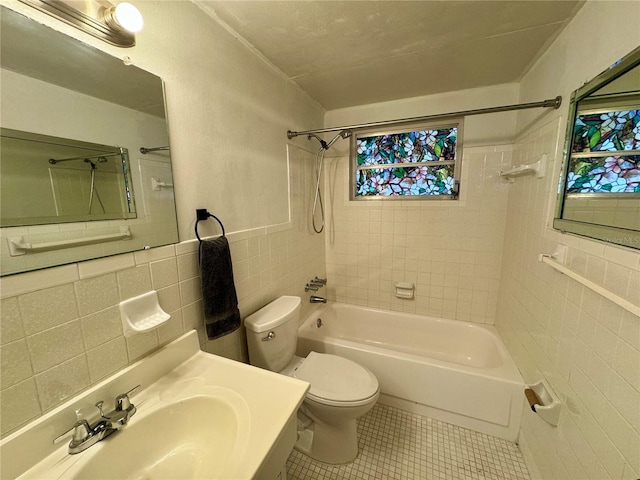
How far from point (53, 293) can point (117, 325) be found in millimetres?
211

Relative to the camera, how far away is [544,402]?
1.21 m

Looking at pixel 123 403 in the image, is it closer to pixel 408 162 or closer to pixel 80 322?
pixel 80 322

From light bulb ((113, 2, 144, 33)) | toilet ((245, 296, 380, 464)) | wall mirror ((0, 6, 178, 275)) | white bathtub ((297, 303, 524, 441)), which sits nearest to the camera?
wall mirror ((0, 6, 178, 275))

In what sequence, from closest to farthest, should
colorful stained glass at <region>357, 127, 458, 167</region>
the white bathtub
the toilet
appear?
the toilet
the white bathtub
colorful stained glass at <region>357, 127, 458, 167</region>

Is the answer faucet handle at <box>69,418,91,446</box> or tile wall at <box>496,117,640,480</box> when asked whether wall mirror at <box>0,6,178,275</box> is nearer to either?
faucet handle at <box>69,418,91,446</box>

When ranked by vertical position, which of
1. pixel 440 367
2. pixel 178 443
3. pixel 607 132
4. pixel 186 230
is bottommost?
pixel 440 367

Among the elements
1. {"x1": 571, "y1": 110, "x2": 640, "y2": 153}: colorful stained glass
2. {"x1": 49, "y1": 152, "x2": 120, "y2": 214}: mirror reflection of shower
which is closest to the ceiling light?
{"x1": 49, "y1": 152, "x2": 120, "y2": 214}: mirror reflection of shower

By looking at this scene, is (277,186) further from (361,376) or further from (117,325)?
(361,376)

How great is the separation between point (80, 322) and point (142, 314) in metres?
0.17

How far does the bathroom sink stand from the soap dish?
0.87 ft

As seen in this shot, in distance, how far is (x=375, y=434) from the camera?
1.57m

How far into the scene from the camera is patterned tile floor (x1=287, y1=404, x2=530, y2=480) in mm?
1337

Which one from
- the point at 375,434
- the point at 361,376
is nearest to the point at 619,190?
the point at 361,376

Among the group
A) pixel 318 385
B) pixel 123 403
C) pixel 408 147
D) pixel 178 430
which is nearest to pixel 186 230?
pixel 123 403
